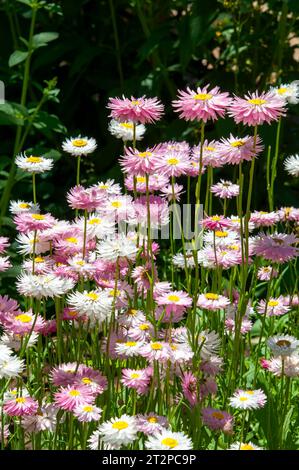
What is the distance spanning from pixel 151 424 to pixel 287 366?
1.06 ft

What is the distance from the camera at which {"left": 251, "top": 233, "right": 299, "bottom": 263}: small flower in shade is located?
1762 mm

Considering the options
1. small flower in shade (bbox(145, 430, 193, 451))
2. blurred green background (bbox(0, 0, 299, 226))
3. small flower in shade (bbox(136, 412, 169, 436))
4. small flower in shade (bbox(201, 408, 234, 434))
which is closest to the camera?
small flower in shade (bbox(145, 430, 193, 451))

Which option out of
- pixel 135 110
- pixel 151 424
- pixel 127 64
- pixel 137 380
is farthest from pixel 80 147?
pixel 127 64

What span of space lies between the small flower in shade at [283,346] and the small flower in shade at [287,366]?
23mm

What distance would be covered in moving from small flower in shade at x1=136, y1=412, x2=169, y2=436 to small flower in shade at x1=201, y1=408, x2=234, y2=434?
0.28 feet

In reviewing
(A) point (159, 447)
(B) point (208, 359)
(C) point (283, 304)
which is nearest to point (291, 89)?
(C) point (283, 304)

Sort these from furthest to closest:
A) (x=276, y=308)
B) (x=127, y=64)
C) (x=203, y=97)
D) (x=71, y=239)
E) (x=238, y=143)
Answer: (x=127, y=64), (x=276, y=308), (x=71, y=239), (x=238, y=143), (x=203, y=97)

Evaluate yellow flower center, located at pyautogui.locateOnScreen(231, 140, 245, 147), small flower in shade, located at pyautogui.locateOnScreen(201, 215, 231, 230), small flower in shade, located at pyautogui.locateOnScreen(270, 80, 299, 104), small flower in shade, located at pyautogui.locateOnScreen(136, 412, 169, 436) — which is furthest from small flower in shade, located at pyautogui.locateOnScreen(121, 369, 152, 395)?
small flower in shade, located at pyautogui.locateOnScreen(270, 80, 299, 104)

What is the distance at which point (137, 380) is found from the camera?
1.62 m

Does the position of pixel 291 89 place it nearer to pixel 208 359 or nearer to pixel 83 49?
pixel 208 359

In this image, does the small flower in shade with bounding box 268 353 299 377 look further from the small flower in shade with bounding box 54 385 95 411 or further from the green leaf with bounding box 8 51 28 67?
the green leaf with bounding box 8 51 28 67

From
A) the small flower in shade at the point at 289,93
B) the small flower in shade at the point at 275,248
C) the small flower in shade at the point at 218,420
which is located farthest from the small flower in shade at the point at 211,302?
the small flower in shade at the point at 289,93

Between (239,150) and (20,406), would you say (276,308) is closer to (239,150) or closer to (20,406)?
(239,150)

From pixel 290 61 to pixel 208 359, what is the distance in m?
2.12
